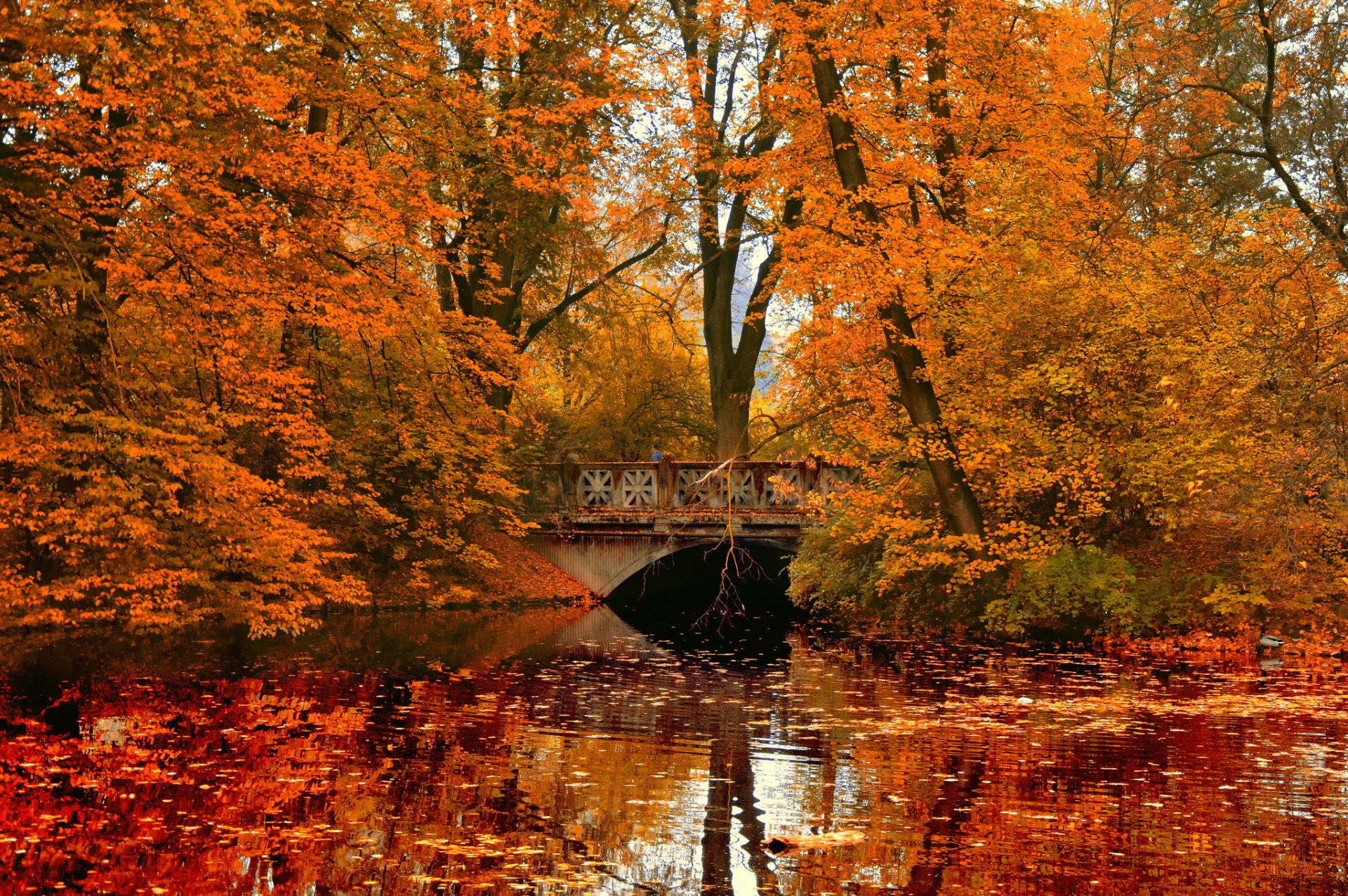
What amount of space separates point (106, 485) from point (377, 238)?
5.43 metres

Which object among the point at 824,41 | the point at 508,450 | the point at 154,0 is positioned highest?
the point at 824,41

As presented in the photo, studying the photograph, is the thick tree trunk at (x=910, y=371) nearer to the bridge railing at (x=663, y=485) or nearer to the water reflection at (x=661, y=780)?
the water reflection at (x=661, y=780)

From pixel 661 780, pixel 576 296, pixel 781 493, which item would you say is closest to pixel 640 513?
pixel 781 493

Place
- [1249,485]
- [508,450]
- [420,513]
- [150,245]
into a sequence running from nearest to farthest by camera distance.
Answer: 1. [150,245]
2. [1249,485]
3. [420,513]
4. [508,450]

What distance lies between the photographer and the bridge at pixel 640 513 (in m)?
25.3

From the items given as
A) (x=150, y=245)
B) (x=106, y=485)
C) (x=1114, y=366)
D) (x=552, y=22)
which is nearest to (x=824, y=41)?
(x=1114, y=366)

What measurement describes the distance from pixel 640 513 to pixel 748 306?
498 centimetres

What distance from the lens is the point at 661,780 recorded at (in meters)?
7.93

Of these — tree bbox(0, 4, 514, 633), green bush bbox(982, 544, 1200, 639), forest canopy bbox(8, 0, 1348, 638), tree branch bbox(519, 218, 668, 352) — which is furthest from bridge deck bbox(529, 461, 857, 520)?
tree bbox(0, 4, 514, 633)

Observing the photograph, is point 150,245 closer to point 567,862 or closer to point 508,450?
point 567,862

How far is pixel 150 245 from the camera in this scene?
13617 mm

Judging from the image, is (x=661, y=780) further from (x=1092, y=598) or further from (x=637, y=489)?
(x=637, y=489)

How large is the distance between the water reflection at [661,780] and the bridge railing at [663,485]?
10194 mm

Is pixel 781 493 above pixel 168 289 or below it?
below
